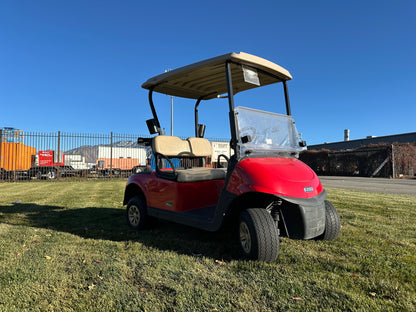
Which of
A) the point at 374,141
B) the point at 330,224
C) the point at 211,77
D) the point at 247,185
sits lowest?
the point at 330,224

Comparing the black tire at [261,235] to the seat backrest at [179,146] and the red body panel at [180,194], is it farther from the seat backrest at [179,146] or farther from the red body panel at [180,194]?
the seat backrest at [179,146]

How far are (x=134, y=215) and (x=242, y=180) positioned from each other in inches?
86.7

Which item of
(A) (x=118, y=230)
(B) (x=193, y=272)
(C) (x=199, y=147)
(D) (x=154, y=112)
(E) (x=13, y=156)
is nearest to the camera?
(B) (x=193, y=272)

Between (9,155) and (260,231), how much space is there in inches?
678

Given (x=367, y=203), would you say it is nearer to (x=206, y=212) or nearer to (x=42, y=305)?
(x=206, y=212)

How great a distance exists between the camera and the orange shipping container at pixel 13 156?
14.9 m

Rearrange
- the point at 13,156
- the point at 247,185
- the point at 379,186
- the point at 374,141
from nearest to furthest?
1. the point at 247,185
2. the point at 379,186
3. the point at 13,156
4. the point at 374,141

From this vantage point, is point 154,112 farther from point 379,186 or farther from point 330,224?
point 379,186

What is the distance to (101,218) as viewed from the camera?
4984 mm

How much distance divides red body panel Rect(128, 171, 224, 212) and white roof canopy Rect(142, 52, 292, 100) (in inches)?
56.5

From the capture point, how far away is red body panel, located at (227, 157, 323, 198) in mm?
2549

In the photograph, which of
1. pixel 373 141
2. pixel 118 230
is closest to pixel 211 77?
pixel 118 230

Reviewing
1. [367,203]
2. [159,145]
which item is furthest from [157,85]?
[367,203]

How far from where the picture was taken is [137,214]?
4137 mm
